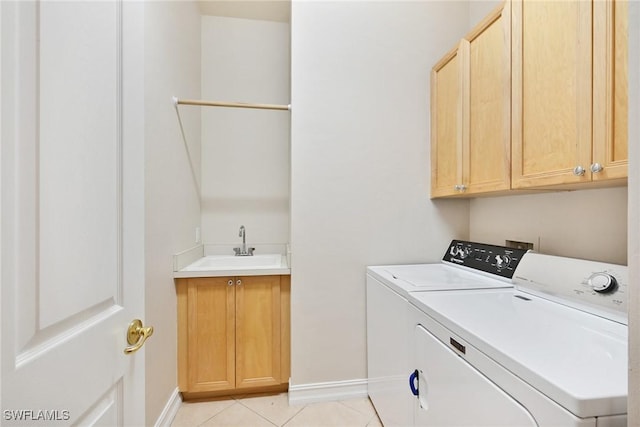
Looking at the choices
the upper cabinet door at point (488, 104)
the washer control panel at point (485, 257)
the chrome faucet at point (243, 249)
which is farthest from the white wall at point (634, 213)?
the chrome faucet at point (243, 249)

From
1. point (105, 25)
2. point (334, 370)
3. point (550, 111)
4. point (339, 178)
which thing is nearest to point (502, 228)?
point (550, 111)

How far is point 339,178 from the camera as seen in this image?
6.07 feet

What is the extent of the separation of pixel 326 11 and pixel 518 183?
159cm

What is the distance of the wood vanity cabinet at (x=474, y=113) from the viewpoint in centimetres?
131

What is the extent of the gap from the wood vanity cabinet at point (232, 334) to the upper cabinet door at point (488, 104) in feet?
4.34

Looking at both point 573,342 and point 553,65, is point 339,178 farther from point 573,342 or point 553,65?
point 573,342

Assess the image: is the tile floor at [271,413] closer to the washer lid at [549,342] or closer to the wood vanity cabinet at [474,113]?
the washer lid at [549,342]

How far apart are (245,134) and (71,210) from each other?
197 centimetres

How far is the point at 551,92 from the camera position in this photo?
3.58ft

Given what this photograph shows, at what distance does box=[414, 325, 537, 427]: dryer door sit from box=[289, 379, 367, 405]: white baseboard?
2.57 feet

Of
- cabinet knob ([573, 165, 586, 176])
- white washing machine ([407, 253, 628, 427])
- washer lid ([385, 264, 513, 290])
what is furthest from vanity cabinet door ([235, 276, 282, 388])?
cabinet knob ([573, 165, 586, 176])

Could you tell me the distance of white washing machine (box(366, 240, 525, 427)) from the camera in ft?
4.23

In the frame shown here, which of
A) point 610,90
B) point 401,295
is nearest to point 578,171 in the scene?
point 610,90

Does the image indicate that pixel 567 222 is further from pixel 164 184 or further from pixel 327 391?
pixel 164 184
